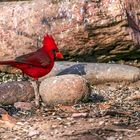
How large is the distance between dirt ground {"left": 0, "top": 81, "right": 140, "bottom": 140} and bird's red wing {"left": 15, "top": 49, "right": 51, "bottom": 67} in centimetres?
47

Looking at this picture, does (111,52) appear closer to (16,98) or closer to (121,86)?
(121,86)

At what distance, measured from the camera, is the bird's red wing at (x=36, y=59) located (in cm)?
519

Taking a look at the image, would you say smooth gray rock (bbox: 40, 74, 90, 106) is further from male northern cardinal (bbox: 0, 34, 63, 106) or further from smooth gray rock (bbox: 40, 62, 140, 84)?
smooth gray rock (bbox: 40, 62, 140, 84)

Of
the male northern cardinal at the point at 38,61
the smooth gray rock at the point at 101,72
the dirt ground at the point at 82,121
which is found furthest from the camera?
the smooth gray rock at the point at 101,72

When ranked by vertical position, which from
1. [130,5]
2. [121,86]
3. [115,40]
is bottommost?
[121,86]

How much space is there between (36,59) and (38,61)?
3 centimetres

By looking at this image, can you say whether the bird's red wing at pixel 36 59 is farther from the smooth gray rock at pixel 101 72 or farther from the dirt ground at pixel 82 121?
the smooth gray rock at pixel 101 72

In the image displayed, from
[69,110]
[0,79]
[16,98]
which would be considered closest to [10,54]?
[0,79]

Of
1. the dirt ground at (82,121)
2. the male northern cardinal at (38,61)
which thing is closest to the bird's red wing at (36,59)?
the male northern cardinal at (38,61)

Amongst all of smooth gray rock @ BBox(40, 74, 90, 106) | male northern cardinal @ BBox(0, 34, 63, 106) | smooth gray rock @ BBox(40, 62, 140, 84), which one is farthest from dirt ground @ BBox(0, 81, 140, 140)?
smooth gray rock @ BBox(40, 62, 140, 84)

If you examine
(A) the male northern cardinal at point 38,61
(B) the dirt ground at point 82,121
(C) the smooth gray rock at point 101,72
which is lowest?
(B) the dirt ground at point 82,121

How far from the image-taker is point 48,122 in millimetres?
→ 4871

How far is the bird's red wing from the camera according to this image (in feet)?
17.0

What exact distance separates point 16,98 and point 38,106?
0.32 meters
